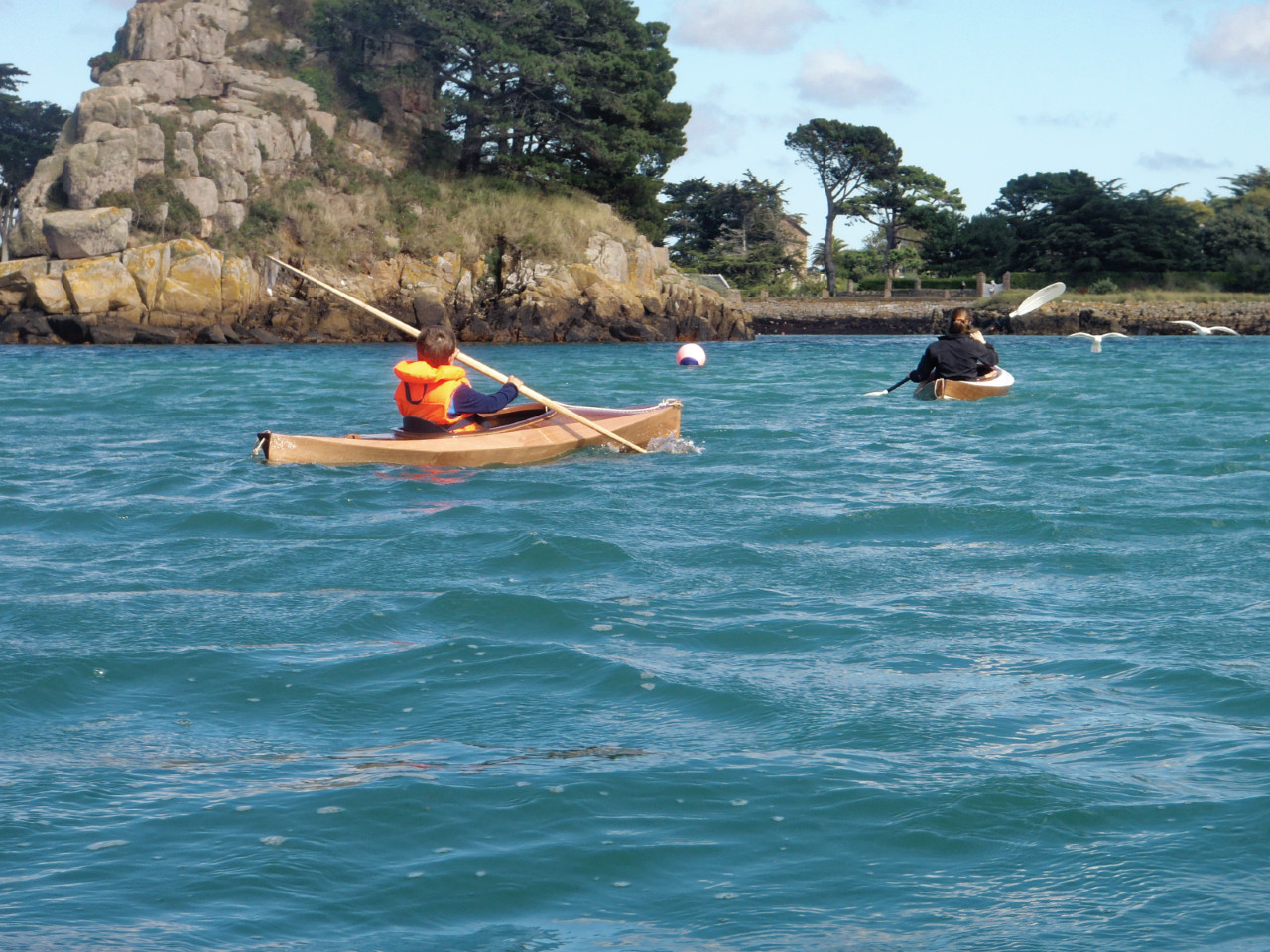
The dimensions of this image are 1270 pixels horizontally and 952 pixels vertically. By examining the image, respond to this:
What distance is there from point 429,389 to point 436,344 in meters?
0.52

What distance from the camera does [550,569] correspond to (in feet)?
22.1

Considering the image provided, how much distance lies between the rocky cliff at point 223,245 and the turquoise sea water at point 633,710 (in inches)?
1028

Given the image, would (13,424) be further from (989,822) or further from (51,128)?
Result: (51,128)

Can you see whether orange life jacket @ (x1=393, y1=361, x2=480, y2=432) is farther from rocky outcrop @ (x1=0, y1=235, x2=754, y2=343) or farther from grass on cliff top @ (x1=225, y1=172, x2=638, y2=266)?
grass on cliff top @ (x1=225, y1=172, x2=638, y2=266)

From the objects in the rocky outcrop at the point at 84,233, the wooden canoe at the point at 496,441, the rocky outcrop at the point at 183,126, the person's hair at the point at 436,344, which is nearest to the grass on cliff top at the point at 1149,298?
the rocky outcrop at the point at 183,126

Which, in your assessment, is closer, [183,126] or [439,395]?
[439,395]

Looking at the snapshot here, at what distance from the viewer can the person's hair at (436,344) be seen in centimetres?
931

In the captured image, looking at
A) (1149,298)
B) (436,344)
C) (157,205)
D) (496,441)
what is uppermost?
(157,205)

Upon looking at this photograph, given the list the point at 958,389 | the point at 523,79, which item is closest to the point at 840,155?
the point at 523,79

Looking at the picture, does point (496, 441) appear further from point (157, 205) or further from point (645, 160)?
point (645, 160)

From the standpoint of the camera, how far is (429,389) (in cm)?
972

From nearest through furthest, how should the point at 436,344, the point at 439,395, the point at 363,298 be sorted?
1. the point at 436,344
2. the point at 439,395
3. the point at 363,298

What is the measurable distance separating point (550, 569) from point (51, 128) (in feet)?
171

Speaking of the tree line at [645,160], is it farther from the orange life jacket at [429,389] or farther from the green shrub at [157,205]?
the orange life jacket at [429,389]
